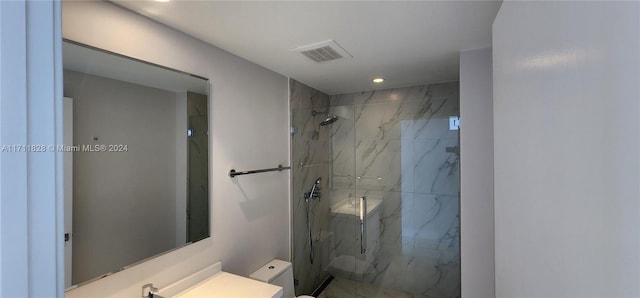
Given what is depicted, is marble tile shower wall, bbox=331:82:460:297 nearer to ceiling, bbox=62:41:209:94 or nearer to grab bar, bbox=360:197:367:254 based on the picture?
grab bar, bbox=360:197:367:254

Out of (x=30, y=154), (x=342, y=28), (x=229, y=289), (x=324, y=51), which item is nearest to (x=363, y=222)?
(x=229, y=289)

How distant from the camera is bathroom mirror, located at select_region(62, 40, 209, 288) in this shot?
42.7 inches

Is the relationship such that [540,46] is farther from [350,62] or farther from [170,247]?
[170,247]

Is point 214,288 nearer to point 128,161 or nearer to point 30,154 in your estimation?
point 128,161

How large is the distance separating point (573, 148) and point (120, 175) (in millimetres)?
1616

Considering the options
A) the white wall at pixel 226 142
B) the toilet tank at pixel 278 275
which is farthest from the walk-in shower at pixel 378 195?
the toilet tank at pixel 278 275

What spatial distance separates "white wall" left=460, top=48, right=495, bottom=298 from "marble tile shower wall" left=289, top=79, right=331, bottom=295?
56.5 inches

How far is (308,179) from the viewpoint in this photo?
281 cm

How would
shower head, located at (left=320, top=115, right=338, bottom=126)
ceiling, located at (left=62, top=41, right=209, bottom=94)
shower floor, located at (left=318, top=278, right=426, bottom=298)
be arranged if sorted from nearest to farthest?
ceiling, located at (left=62, top=41, right=209, bottom=94), shower floor, located at (left=318, top=278, right=426, bottom=298), shower head, located at (left=320, top=115, right=338, bottom=126)

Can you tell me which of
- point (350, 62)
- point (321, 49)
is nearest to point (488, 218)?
point (350, 62)

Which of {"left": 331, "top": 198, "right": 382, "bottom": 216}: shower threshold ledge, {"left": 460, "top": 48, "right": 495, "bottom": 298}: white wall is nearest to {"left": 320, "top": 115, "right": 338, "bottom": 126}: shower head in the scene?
{"left": 331, "top": 198, "right": 382, "bottom": 216}: shower threshold ledge

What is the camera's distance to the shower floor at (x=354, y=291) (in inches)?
110

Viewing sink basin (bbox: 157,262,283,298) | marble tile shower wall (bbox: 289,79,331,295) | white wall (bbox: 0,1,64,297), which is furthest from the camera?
marble tile shower wall (bbox: 289,79,331,295)

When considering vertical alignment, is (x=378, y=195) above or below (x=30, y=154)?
below
